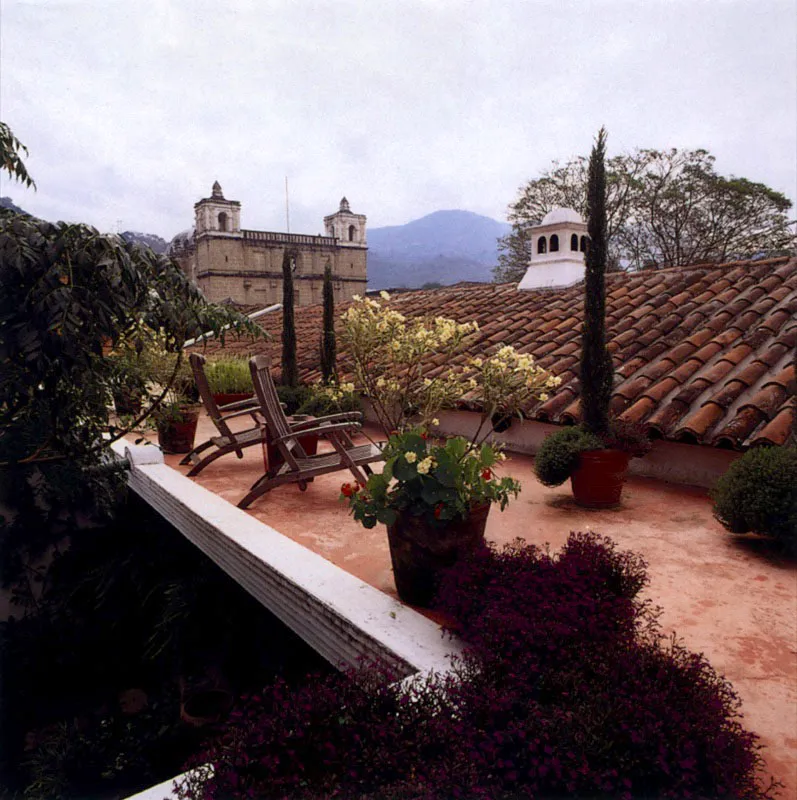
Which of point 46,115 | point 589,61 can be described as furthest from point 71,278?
point 589,61

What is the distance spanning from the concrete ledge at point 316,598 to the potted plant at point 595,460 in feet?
6.96

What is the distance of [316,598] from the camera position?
2.92 m

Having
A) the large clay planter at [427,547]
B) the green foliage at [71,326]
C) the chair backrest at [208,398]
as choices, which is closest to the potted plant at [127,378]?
the green foliage at [71,326]

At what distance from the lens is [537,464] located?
4773 mm

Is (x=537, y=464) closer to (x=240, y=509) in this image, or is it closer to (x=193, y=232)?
(x=240, y=509)

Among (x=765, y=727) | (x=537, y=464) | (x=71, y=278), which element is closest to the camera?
(x=765, y=727)

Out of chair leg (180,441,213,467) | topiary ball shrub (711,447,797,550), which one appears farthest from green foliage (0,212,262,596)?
topiary ball shrub (711,447,797,550)

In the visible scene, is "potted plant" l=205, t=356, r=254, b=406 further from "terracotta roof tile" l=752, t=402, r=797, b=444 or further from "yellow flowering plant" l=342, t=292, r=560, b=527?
"terracotta roof tile" l=752, t=402, r=797, b=444

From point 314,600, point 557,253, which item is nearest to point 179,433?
point 314,600

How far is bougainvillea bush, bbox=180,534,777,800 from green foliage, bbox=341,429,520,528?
29.7 inches

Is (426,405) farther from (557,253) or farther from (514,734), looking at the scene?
(557,253)

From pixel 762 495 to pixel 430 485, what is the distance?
2.18m

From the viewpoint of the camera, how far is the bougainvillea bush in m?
1.49

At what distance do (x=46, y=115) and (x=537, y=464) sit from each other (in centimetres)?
422
